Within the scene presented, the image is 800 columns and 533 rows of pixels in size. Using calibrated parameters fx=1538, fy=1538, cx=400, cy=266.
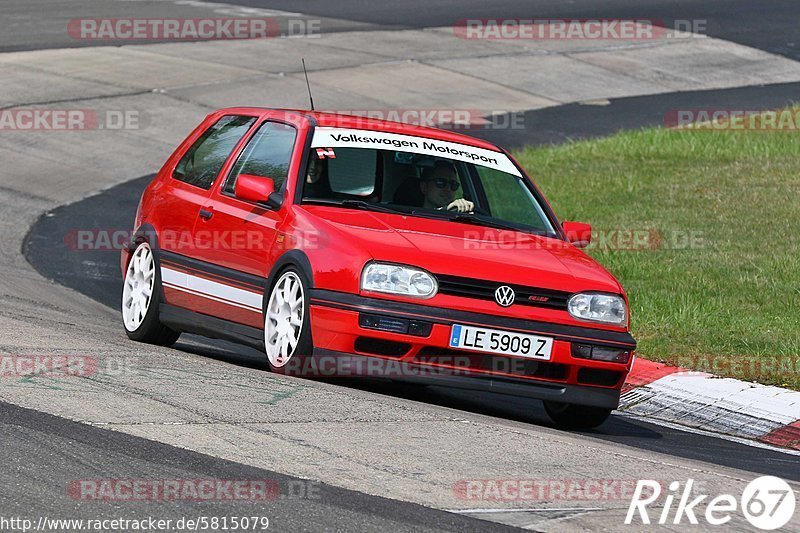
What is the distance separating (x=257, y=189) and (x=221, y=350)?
2702mm

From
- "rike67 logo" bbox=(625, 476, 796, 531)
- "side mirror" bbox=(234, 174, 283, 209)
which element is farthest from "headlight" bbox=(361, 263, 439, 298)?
"rike67 logo" bbox=(625, 476, 796, 531)

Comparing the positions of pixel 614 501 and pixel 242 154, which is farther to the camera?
pixel 242 154

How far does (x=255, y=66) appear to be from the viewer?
25203 mm

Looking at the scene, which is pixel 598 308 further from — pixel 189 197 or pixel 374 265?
pixel 189 197

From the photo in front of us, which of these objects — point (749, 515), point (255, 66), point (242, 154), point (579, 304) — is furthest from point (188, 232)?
point (255, 66)

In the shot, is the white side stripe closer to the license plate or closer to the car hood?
the car hood

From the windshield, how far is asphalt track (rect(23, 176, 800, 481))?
1.11 metres

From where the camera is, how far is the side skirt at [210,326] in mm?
8945

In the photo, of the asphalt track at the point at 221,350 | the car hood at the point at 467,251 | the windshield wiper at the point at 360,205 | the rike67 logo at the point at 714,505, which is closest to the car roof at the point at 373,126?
the windshield wiper at the point at 360,205

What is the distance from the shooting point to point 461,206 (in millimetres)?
9430

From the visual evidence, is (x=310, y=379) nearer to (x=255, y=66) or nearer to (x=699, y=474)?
(x=699, y=474)

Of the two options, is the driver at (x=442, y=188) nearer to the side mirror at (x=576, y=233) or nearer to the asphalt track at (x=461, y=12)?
the side mirror at (x=576, y=233)

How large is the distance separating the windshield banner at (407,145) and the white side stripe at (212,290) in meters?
1.01

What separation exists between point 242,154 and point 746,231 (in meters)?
7.35
